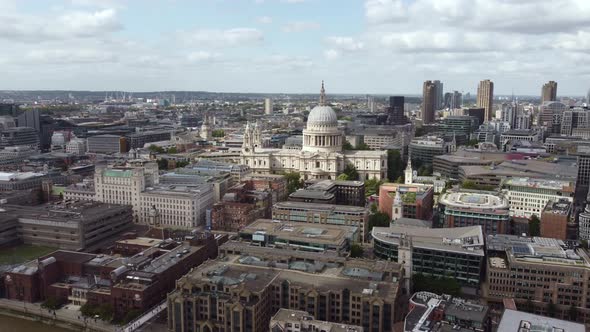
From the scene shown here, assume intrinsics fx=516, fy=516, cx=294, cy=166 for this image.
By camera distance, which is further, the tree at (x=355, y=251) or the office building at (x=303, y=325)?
the tree at (x=355, y=251)

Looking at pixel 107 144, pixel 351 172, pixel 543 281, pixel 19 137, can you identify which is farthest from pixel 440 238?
pixel 19 137

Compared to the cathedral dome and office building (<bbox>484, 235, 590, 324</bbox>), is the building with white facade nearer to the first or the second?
the cathedral dome

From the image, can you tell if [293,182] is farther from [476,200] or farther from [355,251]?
[355,251]

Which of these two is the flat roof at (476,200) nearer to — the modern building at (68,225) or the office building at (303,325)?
the office building at (303,325)

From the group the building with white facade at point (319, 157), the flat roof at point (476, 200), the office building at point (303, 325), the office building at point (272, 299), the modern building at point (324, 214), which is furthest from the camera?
the building with white facade at point (319, 157)

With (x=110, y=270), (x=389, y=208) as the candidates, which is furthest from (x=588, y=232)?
(x=110, y=270)

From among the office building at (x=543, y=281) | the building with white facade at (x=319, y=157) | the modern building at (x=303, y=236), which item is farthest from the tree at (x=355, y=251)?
the building with white facade at (x=319, y=157)
